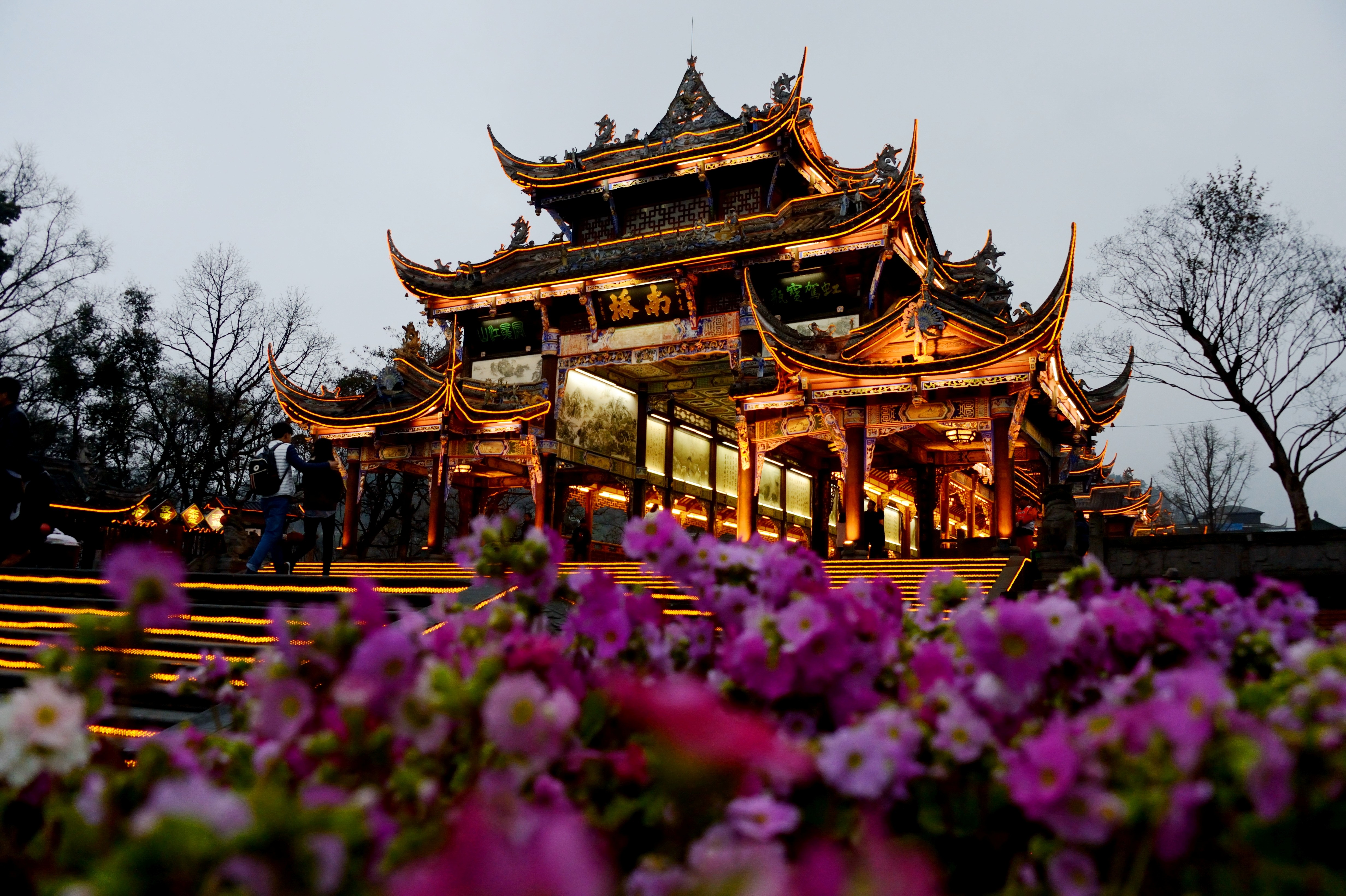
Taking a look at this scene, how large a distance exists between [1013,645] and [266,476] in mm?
9308

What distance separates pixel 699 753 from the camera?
0.74m

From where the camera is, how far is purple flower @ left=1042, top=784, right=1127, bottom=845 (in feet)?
2.99

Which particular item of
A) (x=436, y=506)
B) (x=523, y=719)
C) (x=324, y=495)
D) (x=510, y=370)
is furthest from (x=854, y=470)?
(x=523, y=719)

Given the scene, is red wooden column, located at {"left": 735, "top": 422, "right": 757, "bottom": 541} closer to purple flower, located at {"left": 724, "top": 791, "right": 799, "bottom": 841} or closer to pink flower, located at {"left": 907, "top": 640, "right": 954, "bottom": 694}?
pink flower, located at {"left": 907, "top": 640, "right": 954, "bottom": 694}

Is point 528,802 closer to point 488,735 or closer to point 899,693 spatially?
point 488,735

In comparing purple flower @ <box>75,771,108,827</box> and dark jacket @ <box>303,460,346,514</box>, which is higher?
dark jacket @ <box>303,460,346,514</box>

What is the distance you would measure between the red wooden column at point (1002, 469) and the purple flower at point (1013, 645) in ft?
42.8

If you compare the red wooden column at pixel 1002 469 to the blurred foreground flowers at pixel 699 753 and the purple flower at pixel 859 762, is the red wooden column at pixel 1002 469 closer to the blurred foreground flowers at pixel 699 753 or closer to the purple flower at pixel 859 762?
the blurred foreground flowers at pixel 699 753

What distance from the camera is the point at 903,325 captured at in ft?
46.1

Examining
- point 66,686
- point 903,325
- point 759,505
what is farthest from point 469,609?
point 759,505

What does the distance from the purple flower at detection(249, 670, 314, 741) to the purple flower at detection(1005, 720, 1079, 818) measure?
922 millimetres

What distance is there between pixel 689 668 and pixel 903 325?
43.0 ft

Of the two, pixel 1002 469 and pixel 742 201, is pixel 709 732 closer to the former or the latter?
pixel 1002 469

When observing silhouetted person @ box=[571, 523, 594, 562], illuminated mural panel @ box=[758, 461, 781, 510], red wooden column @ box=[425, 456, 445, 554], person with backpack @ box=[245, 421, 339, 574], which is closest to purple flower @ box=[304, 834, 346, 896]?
person with backpack @ box=[245, 421, 339, 574]
